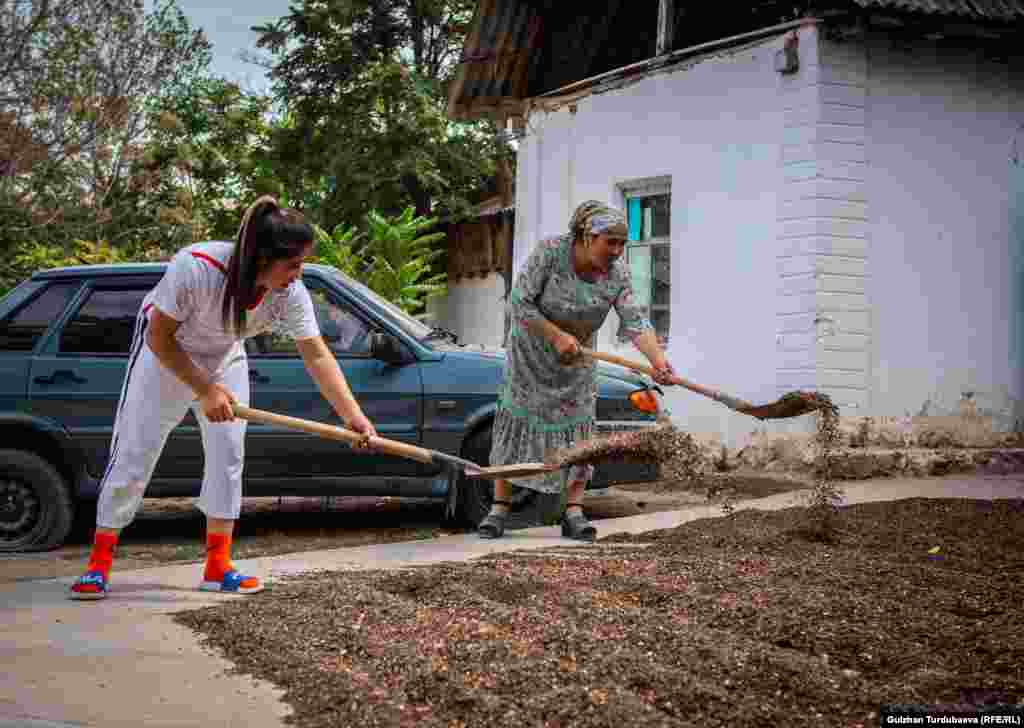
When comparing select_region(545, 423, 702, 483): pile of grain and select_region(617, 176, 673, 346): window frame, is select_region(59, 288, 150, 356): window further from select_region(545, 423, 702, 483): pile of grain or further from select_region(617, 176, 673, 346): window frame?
select_region(617, 176, 673, 346): window frame

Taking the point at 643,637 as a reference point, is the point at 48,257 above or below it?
above

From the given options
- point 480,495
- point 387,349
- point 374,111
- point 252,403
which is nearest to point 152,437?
point 252,403

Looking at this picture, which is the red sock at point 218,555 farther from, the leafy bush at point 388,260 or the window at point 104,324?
the leafy bush at point 388,260

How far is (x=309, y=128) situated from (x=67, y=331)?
24.6m

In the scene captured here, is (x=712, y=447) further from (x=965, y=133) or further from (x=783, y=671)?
(x=783, y=671)

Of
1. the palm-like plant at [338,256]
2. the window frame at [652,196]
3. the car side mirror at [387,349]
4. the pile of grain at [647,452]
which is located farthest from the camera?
the palm-like plant at [338,256]

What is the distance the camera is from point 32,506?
820cm

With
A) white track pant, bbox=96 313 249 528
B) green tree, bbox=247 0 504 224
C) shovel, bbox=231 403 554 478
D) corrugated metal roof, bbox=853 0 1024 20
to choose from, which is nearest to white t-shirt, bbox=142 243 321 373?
white track pant, bbox=96 313 249 528

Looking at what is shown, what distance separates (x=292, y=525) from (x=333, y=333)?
1.67 meters

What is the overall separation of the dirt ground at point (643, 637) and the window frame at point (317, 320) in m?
2.22

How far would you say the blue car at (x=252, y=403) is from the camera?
8219mm

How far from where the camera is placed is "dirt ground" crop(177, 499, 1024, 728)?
12.5ft

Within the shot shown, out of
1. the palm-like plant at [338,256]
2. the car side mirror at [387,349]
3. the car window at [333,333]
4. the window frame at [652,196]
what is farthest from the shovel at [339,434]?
the palm-like plant at [338,256]

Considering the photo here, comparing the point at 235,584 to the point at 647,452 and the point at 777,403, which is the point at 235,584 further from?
the point at 777,403
